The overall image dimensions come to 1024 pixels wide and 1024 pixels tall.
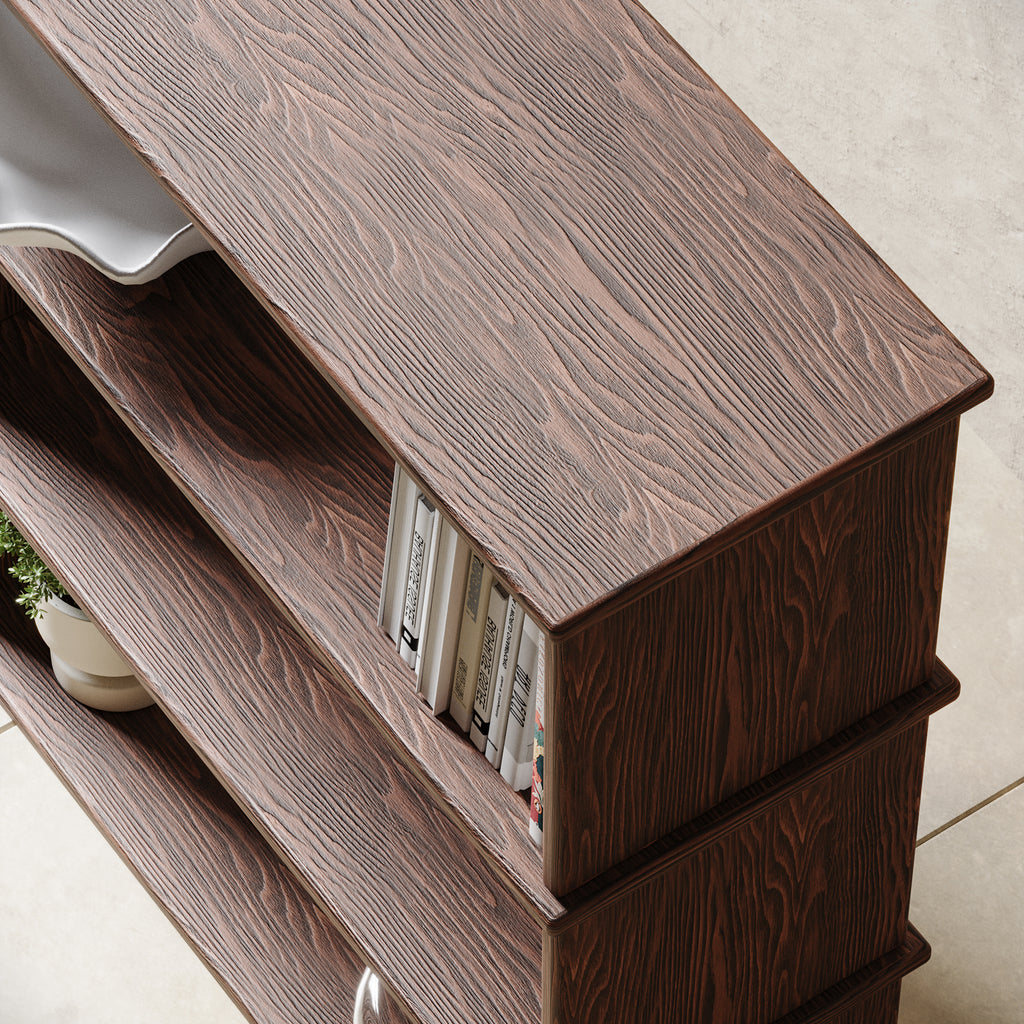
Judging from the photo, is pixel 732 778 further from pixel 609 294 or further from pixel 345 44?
pixel 345 44

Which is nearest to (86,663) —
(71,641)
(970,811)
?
(71,641)

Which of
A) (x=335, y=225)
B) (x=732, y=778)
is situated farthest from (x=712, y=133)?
(x=732, y=778)

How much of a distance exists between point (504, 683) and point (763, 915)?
0.41 metres

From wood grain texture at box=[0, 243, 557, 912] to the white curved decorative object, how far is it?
2.6 inches

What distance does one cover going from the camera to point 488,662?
1.27 meters

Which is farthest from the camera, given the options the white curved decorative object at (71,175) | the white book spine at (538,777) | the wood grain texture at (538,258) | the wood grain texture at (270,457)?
the white curved decorative object at (71,175)

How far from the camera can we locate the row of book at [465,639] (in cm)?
123

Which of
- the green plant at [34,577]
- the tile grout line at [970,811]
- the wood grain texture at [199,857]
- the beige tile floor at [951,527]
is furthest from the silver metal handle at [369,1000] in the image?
the tile grout line at [970,811]

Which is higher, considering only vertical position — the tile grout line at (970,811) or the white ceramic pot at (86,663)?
the white ceramic pot at (86,663)

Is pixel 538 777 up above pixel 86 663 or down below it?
below

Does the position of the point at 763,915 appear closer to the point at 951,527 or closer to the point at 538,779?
the point at 538,779

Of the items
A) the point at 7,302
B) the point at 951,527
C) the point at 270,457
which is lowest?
the point at 951,527

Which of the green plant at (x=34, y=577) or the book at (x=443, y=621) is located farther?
the green plant at (x=34, y=577)

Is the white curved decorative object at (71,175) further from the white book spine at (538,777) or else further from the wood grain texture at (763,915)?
the wood grain texture at (763,915)
